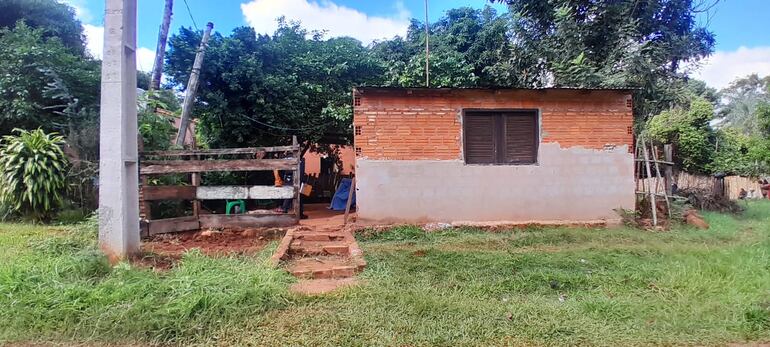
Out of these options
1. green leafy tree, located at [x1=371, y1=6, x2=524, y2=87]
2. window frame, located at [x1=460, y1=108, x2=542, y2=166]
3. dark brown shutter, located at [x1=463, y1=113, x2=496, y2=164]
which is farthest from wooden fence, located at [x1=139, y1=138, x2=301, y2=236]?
green leafy tree, located at [x1=371, y1=6, x2=524, y2=87]

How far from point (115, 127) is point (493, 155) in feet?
20.9

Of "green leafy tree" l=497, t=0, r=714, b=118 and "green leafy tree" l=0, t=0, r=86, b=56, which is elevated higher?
"green leafy tree" l=0, t=0, r=86, b=56

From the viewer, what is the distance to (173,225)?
7926 mm

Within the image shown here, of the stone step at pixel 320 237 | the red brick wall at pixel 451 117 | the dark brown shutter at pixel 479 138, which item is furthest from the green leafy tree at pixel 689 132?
the stone step at pixel 320 237

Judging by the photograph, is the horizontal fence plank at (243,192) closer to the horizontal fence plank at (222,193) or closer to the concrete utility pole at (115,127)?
the horizontal fence plank at (222,193)

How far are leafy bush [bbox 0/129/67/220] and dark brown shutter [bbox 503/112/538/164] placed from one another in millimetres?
8943

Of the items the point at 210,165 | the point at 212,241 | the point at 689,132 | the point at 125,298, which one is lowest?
the point at 212,241

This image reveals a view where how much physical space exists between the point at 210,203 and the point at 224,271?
703 centimetres

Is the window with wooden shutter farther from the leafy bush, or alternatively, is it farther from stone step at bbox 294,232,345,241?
the leafy bush

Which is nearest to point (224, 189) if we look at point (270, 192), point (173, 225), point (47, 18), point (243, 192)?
point (243, 192)

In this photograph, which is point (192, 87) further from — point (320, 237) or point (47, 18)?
point (47, 18)

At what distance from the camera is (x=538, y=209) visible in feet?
27.6

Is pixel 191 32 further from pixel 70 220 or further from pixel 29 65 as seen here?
pixel 70 220

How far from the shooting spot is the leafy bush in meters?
8.05
